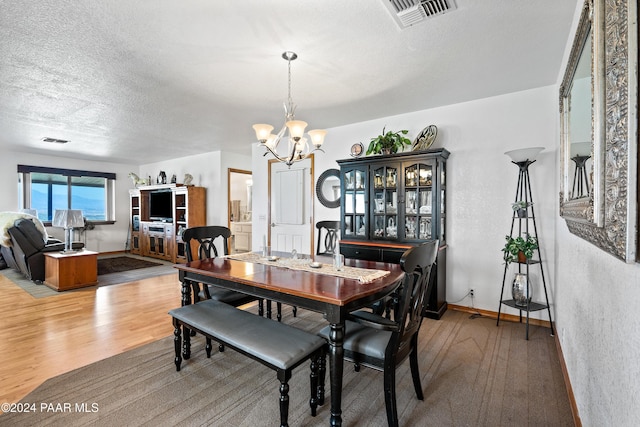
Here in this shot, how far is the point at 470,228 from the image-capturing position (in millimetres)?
3475

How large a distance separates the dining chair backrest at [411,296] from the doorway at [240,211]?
21.3 feet

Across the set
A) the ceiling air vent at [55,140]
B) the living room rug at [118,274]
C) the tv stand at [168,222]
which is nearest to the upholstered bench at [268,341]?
the living room rug at [118,274]

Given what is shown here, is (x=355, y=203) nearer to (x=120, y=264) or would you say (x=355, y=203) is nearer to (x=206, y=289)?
(x=206, y=289)

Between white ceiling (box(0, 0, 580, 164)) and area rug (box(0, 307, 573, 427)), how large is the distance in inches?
94.1

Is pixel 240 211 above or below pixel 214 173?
below

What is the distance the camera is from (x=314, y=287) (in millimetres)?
1742

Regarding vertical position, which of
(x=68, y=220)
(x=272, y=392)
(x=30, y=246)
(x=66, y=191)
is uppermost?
(x=66, y=191)

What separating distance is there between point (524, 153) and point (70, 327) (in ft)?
15.4

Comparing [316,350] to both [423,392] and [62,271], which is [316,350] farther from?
[62,271]

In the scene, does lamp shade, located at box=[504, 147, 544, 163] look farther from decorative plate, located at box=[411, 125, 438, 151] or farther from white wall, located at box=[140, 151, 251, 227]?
white wall, located at box=[140, 151, 251, 227]

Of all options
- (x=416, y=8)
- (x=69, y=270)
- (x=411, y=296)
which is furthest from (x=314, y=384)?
(x=69, y=270)

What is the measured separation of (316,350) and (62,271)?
433 cm

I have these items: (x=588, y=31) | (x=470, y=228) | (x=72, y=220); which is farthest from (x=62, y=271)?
(x=588, y=31)

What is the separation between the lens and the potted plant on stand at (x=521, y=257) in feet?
9.41
